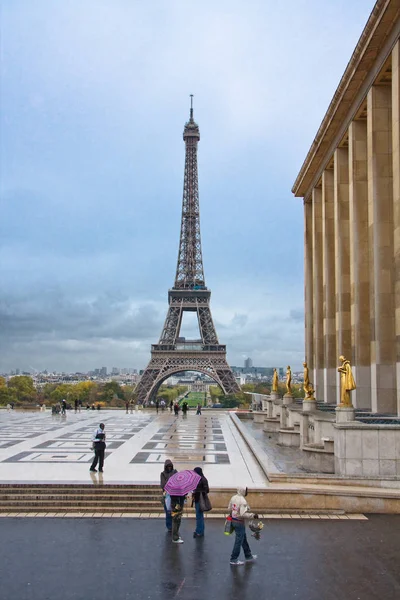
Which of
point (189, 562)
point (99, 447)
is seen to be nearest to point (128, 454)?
point (99, 447)

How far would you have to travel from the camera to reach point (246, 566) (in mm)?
11711

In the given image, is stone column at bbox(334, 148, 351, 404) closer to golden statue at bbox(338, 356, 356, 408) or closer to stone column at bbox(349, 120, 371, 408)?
stone column at bbox(349, 120, 371, 408)

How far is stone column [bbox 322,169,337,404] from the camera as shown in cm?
3641

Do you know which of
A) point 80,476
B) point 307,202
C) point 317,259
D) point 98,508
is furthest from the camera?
point 307,202

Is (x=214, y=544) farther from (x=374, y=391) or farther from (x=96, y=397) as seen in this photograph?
(x=96, y=397)

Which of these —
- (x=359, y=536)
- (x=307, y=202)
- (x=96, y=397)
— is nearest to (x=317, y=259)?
(x=307, y=202)

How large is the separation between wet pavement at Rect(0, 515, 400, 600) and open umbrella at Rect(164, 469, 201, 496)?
109 centimetres

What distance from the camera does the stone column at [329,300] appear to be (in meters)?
36.4

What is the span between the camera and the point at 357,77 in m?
27.8

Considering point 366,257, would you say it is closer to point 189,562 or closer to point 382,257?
point 382,257

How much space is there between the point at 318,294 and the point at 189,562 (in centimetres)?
3050

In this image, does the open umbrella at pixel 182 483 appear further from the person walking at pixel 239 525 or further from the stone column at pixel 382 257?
the stone column at pixel 382 257

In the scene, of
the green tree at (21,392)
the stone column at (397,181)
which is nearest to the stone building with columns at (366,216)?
the stone column at (397,181)

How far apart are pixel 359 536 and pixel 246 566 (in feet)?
11.1
